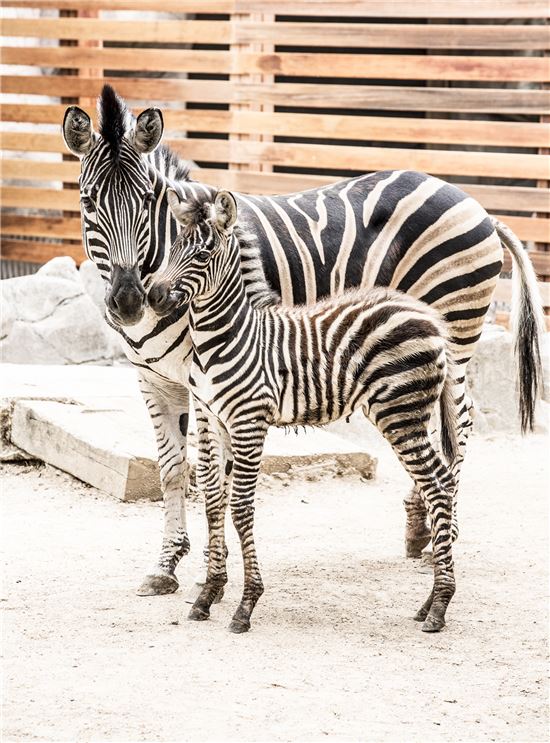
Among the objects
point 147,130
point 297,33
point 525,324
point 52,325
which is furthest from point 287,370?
point 297,33

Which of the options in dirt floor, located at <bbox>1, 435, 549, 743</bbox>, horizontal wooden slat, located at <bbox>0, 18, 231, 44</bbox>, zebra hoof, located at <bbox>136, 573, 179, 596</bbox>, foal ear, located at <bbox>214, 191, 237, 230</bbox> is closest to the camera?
dirt floor, located at <bbox>1, 435, 549, 743</bbox>

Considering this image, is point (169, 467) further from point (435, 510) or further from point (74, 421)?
point (74, 421)

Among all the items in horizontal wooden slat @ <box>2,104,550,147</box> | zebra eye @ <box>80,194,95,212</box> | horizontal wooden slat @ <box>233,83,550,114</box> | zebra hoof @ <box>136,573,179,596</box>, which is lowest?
zebra hoof @ <box>136,573,179,596</box>

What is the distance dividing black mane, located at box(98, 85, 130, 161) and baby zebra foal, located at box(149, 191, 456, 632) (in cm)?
42

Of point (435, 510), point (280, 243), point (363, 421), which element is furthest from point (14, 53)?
point (435, 510)

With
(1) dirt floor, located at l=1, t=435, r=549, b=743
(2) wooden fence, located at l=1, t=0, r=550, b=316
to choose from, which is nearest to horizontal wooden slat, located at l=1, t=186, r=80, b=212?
(2) wooden fence, located at l=1, t=0, r=550, b=316

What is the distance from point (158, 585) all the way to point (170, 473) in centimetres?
48

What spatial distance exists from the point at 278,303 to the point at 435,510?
1.03m

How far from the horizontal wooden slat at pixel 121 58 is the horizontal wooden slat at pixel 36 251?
1715 mm

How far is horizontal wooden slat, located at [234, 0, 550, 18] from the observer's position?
924 cm

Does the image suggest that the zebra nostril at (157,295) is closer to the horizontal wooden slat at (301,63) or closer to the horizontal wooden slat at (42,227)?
the horizontal wooden slat at (301,63)

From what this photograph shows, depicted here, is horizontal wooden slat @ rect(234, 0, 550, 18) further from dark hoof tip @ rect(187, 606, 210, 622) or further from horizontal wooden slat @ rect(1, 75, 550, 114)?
dark hoof tip @ rect(187, 606, 210, 622)

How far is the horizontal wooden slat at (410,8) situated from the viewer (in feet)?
30.3

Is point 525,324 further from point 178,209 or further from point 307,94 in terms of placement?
point 307,94
